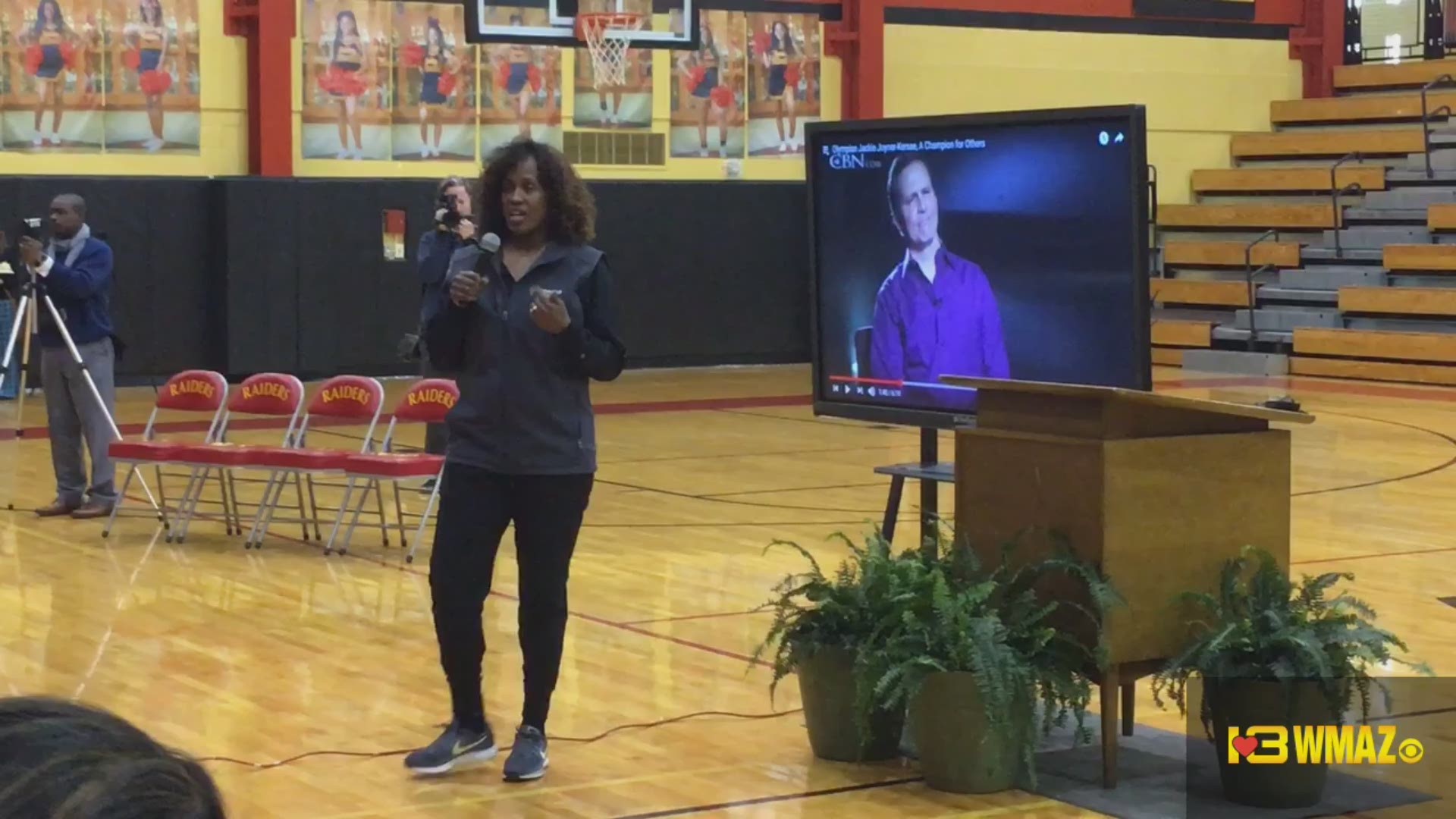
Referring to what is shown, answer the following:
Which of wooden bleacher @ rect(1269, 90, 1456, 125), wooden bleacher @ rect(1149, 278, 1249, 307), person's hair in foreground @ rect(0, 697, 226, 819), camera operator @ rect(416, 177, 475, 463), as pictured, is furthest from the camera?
wooden bleacher @ rect(1269, 90, 1456, 125)

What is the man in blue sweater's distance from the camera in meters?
9.92

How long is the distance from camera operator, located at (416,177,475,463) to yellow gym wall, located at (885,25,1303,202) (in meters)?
10.6

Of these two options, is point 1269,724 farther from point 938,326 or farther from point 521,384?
point 521,384

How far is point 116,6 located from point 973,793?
13228 mm

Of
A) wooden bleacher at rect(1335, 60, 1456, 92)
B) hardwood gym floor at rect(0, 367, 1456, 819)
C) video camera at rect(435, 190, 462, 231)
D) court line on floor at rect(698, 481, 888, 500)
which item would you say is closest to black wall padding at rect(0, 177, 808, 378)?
hardwood gym floor at rect(0, 367, 1456, 819)

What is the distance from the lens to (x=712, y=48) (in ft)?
63.5

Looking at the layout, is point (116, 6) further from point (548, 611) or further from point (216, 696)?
point (548, 611)

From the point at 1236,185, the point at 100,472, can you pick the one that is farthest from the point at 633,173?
the point at 100,472

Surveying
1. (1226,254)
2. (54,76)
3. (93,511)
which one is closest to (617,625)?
(93,511)

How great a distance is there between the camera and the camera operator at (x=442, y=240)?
27.8 feet

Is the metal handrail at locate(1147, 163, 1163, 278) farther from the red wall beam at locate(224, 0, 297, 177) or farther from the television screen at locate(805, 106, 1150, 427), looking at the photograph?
the television screen at locate(805, 106, 1150, 427)

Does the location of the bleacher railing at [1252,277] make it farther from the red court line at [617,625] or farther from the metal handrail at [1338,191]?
the red court line at [617,625]

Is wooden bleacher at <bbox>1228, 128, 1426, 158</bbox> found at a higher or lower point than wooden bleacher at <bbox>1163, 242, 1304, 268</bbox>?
higher

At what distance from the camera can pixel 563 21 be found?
17.3m
